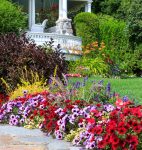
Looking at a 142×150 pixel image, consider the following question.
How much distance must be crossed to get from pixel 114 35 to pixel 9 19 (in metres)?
8.49

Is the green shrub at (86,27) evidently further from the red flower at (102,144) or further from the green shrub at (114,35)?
the red flower at (102,144)

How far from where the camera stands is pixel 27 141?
7.53 meters

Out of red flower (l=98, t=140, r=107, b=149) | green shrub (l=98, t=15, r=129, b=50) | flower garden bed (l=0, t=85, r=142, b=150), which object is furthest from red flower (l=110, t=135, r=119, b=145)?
green shrub (l=98, t=15, r=129, b=50)

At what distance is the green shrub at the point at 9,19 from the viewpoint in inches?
797

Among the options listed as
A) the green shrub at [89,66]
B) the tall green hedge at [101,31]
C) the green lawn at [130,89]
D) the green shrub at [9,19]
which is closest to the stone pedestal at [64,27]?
the tall green hedge at [101,31]

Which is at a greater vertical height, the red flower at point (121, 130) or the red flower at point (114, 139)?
the red flower at point (121, 130)

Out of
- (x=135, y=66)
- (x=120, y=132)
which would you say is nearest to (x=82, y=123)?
(x=120, y=132)

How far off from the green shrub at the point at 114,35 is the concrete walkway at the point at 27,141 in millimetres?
19129

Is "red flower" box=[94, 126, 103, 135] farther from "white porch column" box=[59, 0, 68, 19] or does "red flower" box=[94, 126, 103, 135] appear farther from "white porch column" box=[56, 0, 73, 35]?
"white porch column" box=[59, 0, 68, 19]

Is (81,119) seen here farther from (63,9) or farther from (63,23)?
(63,9)

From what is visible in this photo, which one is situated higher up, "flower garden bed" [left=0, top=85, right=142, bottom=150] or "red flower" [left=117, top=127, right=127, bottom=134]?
"red flower" [left=117, top=127, right=127, bottom=134]

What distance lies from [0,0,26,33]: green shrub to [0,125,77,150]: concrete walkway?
12.0 metres

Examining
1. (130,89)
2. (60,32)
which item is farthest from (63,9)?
(130,89)

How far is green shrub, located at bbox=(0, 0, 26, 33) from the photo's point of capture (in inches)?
797
